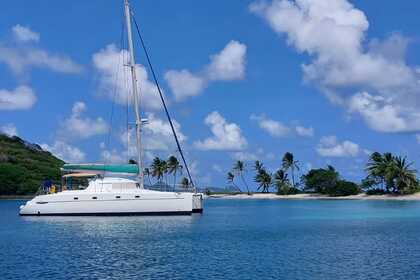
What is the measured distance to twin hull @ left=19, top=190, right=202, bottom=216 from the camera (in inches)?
2283

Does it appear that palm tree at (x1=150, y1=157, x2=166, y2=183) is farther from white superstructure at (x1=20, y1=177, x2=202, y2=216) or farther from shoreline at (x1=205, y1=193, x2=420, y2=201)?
white superstructure at (x1=20, y1=177, x2=202, y2=216)

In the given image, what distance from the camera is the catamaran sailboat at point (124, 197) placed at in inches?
2280

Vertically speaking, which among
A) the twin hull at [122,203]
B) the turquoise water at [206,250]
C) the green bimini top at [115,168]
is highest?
the green bimini top at [115,168]

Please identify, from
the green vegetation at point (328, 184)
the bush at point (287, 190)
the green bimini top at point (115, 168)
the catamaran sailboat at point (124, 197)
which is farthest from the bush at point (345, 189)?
the green bimini top at point (115, 168)

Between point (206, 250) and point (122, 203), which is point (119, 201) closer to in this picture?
point (122, 203)

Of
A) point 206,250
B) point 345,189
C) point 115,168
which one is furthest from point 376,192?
point 206,250

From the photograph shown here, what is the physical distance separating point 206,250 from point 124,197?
25.6 m

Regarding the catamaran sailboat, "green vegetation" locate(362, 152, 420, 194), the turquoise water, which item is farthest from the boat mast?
"green vegetation" locate(362, 152, 420, 194)

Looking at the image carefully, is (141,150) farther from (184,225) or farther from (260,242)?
(260,242)

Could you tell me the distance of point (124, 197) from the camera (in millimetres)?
58250

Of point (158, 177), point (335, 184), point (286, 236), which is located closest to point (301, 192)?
point (335, 184)

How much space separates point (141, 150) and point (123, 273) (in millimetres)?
31301

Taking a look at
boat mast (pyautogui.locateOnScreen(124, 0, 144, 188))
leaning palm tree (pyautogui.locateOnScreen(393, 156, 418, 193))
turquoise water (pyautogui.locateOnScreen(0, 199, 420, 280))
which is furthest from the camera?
leaning palm tree (pyautogui.locateOnScreen(393, 156, 418, 193))

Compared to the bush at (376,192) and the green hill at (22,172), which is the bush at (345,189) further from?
the green hill at (22,172)
